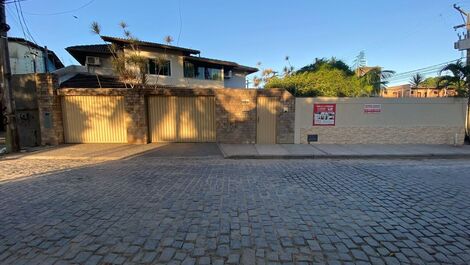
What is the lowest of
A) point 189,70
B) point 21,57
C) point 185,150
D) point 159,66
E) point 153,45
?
point 185,150

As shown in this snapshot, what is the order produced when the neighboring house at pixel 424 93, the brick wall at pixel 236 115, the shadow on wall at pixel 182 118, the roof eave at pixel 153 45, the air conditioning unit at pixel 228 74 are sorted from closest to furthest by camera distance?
the brick wall at pixel 236 115 → the shadow on wall at pixel 182 118 → the neighboring house at pixel 424 93 → the roof eave at pixel 153 45 → the air conditioning unit at pixel 228 74

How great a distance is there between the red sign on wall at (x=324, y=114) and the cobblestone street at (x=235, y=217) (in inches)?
193

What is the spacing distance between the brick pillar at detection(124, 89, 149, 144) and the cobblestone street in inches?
186

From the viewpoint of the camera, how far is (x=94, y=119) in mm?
11516

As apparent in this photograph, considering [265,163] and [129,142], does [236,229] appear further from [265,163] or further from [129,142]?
[129,142]

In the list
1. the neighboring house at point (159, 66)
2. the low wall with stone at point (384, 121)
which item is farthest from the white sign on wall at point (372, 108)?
the neighboring house at point (159, 66)

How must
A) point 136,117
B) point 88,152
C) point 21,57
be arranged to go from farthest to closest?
point 21,57 → point 136,117 → point 88,152

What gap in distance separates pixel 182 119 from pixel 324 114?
22.9 ft

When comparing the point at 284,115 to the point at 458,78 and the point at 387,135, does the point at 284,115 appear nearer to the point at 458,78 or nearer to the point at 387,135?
the point at 387,135

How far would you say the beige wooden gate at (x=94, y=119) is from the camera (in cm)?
1141

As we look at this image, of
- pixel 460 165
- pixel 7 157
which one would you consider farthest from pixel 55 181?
pixel 460 165

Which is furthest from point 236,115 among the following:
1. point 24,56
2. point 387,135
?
point 24,56

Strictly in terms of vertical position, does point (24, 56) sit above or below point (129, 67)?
above

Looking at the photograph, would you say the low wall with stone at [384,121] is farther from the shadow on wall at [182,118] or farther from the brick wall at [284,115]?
the shadow on wall at [182,118]
